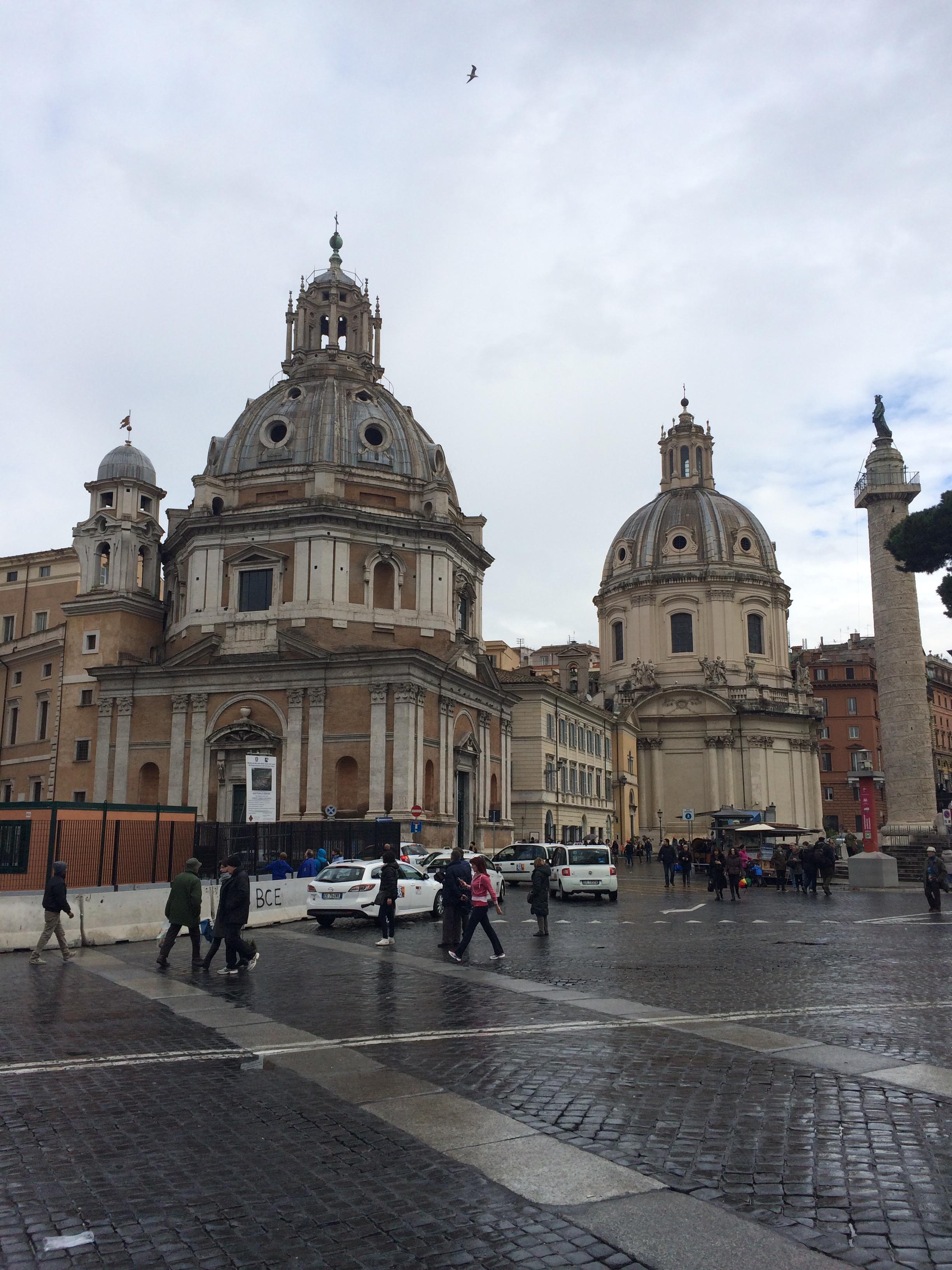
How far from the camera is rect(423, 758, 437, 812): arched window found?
43500 mm

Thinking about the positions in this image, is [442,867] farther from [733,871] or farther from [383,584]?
[383,584]

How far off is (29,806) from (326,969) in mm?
9158

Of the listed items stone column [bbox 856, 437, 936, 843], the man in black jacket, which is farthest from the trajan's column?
the man in black jacket

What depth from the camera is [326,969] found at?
15219mm

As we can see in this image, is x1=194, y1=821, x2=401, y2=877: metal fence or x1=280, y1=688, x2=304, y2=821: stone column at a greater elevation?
x1=280, y1=688, x2=304, y2=821: stone column

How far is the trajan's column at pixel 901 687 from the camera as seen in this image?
40.9 metres

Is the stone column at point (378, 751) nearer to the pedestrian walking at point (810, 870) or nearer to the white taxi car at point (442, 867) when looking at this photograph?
the white taxi car at point (442, 867)

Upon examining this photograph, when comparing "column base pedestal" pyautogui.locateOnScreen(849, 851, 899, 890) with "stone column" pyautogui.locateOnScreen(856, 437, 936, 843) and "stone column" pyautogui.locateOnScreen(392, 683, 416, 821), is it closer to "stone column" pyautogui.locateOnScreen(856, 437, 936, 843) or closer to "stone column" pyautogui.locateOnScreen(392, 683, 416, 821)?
"stone column" pyautogui.locateOnScreen(856, 437, 936, 843)

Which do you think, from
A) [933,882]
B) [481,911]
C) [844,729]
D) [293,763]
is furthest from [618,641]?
[481,911]

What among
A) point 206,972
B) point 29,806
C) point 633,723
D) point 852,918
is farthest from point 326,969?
point 633,723

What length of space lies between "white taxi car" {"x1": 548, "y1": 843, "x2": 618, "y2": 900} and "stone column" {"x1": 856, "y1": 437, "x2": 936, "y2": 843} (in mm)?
15296

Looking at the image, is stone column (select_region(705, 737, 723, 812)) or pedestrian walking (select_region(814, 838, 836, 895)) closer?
pedestrian walking (select_region(814, 838, 836, 895))

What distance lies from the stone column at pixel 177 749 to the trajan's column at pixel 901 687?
25943mm

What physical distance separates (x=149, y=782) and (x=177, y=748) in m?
2.35
